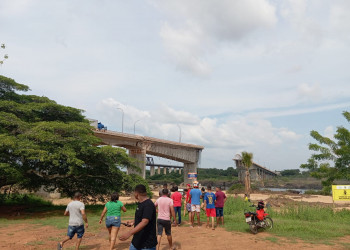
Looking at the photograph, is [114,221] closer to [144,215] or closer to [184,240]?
[184,240]

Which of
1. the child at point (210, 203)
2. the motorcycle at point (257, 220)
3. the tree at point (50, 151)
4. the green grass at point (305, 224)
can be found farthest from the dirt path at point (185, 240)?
the tree at point (50, 151)

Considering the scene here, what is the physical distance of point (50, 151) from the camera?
14.6 metres

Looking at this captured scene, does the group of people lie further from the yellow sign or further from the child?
the yellow sign

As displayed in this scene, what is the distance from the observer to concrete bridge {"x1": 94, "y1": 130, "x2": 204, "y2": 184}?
128ft

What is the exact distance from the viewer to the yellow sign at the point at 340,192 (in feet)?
47.0

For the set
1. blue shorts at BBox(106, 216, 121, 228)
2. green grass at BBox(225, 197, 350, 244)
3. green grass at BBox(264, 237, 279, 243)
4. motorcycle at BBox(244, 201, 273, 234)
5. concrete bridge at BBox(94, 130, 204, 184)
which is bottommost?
green grass at BBox(264, 237, 279, 243)

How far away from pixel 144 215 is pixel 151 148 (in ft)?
131

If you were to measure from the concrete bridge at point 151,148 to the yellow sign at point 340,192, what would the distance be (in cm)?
2420

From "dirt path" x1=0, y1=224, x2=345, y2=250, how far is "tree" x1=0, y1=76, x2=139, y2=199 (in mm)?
4252

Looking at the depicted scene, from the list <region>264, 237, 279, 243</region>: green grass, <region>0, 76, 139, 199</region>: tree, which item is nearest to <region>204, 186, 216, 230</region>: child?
<region>264, 237, 279, 243</region>: green grass

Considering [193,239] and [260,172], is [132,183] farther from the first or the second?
[260,172]

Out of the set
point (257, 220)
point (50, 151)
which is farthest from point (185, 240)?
point (50, 151)

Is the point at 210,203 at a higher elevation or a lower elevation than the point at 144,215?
lower

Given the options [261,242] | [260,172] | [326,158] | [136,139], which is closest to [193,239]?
[261,242]
